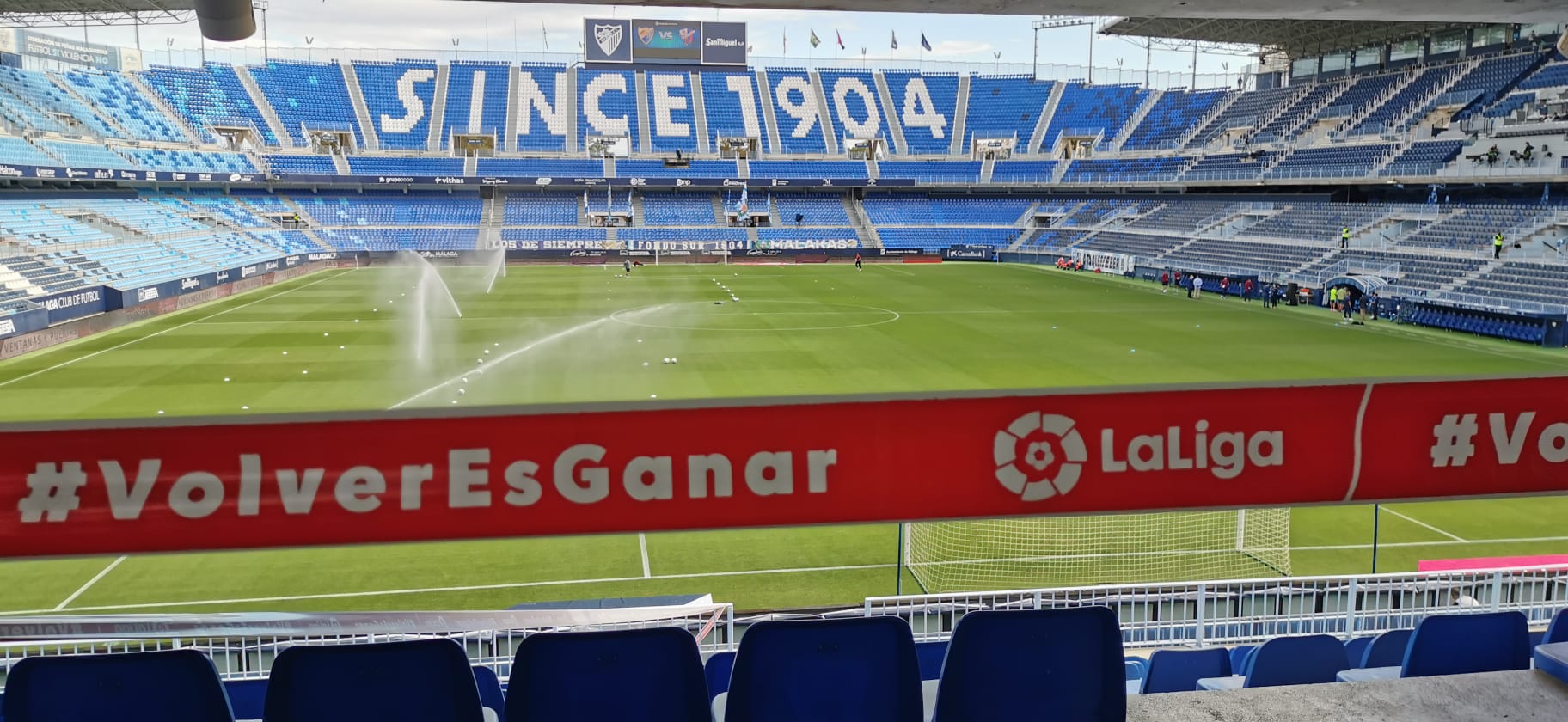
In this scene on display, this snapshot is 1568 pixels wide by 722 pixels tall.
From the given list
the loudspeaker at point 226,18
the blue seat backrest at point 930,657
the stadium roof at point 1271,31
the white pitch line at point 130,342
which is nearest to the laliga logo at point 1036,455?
the blue seat backrest at point 930,657

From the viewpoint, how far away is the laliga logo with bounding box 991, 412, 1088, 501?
426cm

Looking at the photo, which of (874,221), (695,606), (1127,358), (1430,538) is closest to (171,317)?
(1127,358)

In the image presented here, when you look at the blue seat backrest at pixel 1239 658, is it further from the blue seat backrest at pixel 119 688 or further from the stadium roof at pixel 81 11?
the stadium roof at pixel 81 11

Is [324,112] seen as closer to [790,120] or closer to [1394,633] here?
[790,120]

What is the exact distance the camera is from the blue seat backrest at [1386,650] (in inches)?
206

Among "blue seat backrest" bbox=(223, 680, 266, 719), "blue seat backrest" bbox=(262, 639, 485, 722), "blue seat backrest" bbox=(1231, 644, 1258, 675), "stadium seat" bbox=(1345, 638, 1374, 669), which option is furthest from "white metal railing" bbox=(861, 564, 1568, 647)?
"blue seat backrest" bbox=(262, 639, 485, 722)

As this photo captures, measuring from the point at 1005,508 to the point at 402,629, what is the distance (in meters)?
3.76

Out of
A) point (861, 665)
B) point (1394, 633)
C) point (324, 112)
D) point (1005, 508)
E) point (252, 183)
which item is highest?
point (324, 112)

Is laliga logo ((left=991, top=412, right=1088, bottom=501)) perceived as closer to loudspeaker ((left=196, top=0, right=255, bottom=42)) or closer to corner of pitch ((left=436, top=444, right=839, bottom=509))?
corner of pitch ((left=436, top=444, right=839, bottom=509))

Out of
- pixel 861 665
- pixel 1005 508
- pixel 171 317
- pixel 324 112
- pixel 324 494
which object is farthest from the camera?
pixel 324 112

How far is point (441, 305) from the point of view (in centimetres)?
3688

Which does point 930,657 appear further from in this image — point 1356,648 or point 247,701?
point 247,701

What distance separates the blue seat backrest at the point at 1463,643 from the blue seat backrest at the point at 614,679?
2909 mm

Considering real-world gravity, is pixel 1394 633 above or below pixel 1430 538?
above
